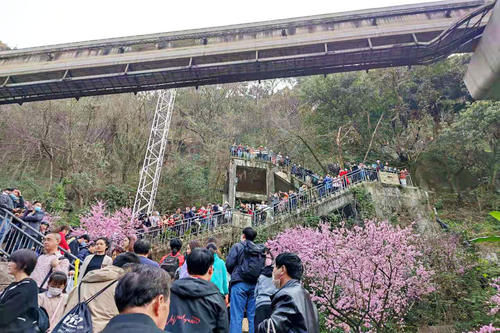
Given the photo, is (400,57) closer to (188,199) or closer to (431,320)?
(431,320)

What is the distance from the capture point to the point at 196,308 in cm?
219

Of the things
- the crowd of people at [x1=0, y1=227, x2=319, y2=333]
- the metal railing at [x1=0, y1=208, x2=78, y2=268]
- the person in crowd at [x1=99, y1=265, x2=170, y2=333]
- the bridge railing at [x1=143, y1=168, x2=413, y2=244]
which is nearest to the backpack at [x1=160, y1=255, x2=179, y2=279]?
the crowd of people at [x1=0, y1=227, x2=319, y2=333]

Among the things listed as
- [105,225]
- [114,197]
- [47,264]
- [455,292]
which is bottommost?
[47,264]

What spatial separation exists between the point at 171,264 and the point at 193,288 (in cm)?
181

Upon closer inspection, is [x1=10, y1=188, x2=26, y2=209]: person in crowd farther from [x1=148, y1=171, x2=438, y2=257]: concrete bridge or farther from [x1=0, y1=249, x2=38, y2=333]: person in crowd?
[x1=0, y1=249, x2=38, y2=333]: person in crowd

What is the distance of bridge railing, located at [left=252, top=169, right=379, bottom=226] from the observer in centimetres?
1441

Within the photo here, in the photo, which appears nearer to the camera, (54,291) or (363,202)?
(54,291)

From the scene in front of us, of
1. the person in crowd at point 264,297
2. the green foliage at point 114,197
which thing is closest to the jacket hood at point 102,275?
the person in crowd at point 264,297

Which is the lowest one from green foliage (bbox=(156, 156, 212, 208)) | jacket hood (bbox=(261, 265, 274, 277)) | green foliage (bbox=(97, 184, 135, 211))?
jacket hood (bbox=(261, 265, 274, 277))

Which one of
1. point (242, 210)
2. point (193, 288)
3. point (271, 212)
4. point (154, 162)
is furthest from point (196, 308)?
point (154, 162)

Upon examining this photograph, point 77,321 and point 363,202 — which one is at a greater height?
point 363,202

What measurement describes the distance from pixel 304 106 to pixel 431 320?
56.5ft

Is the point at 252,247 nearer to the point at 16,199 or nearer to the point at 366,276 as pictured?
the point at 366,276

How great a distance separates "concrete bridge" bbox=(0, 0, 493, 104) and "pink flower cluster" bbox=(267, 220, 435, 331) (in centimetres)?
491
